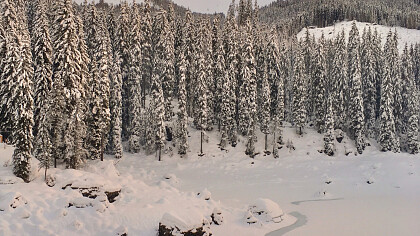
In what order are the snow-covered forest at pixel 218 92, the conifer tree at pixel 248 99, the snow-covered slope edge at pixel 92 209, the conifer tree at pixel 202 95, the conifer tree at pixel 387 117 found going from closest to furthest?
the snow-covered slope edge at pixel 92 209
the snow-covered forest at pixel 218 92
the conifer tree at pixel 202 95
the conifer tree at pixel 248 99
the conifer tree at pixel 387 117

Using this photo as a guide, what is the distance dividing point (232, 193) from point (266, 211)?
453 inches

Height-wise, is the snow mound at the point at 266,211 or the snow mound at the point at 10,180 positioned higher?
the snow mound at the point at 10,180

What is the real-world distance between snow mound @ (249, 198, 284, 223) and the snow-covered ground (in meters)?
0.10

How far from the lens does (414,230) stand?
2867 centimetres

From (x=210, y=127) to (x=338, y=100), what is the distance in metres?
26.4

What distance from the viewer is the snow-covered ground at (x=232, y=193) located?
2514 cm

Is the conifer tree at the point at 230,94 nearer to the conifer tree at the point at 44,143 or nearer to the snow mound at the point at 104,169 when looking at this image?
the snow mound at the point at 104,169

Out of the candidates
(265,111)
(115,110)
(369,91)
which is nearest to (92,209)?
(115,110)

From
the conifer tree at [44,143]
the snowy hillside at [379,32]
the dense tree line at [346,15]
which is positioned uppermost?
the dense tree line at [346,15]

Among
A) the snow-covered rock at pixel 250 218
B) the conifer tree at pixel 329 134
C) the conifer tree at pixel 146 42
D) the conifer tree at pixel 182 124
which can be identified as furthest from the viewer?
the conifer tree at pixel 146 42

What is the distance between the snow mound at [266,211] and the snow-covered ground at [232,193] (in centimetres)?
10

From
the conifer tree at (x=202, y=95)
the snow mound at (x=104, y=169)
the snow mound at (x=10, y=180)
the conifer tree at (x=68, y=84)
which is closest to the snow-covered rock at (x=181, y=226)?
the snow mound at (x=10, y=180)

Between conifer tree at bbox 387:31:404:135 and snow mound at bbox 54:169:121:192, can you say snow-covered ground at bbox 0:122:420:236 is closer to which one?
snow mound at bbox 54:169:121:192

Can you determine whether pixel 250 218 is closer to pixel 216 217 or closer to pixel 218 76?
pixel 216 217
